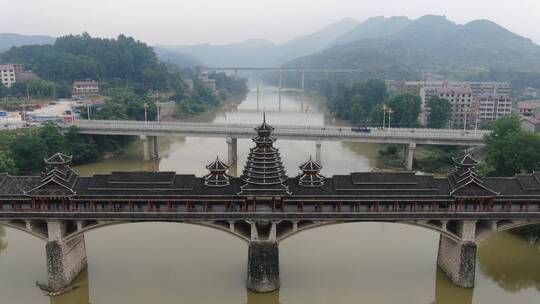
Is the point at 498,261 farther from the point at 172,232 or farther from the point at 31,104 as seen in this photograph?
the point at 31,104

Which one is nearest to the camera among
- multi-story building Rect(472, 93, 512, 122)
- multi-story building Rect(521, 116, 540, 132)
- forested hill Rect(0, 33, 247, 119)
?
multi-story building Rect(521, 116, 540, 132)

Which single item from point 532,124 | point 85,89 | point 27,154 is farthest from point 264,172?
point 85,89

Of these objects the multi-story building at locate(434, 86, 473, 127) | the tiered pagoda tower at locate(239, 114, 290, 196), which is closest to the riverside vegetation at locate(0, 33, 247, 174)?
the tiered pagoda tower at locate(239, 114, 290, 196)

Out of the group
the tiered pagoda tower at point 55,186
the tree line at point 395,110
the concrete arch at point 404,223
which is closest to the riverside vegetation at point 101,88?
the tiered pagoda tower at point 55,186

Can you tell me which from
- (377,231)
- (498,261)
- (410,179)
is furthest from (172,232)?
(498,261)

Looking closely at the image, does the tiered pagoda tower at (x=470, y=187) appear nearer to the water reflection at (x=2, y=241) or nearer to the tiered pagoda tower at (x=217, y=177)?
the tiered pagoda tower at (x=217, y=177)

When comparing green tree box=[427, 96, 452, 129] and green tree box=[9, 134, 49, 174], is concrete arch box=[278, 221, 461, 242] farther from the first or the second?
green tree box=[427, 96, 452, 129]
